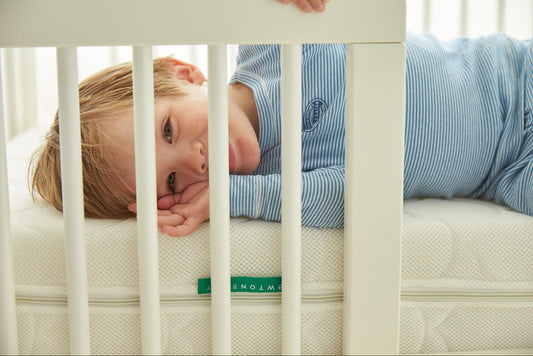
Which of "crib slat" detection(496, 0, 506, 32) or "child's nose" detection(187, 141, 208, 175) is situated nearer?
"child's nose" detection(187, 141, 208, 175)

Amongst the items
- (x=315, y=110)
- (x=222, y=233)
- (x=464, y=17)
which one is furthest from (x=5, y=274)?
(x=464, y=17)

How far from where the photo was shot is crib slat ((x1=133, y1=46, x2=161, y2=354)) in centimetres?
56

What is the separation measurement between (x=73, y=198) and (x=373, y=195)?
0.32m

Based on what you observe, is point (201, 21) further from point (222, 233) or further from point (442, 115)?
point (442, 115)

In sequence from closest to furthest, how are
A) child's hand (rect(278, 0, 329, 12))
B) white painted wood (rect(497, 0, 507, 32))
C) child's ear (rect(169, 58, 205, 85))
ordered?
child's hand (rect(278, 0, 329, 12)) → child's ear (rect(169, 58, 205, 85)) → white painted wood (rect(497, 0, 507, 32))

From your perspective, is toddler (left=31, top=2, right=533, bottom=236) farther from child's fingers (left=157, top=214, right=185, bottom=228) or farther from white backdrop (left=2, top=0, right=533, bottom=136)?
white backdrop (left=2, top=0, right=533, bottom=136)

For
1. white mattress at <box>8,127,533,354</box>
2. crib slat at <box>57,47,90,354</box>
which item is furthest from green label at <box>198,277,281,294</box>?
crib slat at <box>57,47,90,354</box>

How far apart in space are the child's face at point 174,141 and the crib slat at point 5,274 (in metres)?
0.16

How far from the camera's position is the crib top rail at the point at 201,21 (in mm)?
551

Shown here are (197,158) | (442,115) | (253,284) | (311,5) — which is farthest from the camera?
(442,115)

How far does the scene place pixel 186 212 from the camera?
2.23 feet

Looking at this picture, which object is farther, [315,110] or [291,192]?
[315,110]

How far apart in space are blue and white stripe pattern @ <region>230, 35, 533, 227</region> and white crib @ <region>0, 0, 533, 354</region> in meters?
0.16

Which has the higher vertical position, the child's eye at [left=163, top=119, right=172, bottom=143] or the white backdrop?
the white backdrop
